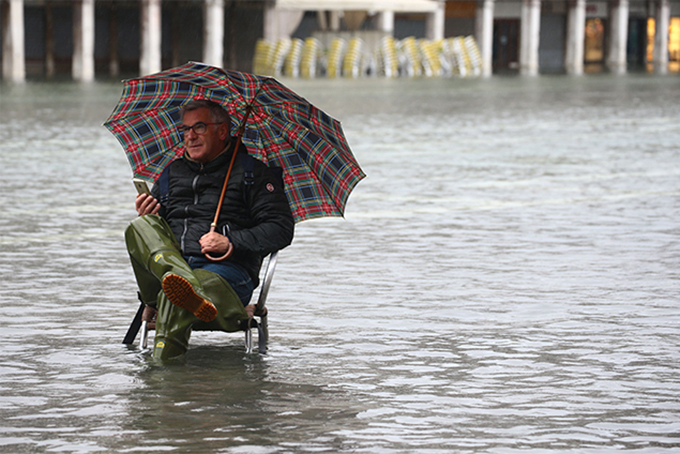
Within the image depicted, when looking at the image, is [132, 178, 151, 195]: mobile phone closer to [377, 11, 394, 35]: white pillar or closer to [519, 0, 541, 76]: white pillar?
[377, 11, 394, 35]: white pillar

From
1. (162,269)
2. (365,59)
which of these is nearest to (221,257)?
(162,269)

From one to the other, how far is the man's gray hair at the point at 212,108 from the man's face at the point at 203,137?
0.01m

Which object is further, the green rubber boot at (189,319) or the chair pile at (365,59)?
the chair pile at (365,59)

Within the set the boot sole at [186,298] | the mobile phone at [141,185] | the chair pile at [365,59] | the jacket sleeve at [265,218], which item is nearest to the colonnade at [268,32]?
the chair pile at [365,59]

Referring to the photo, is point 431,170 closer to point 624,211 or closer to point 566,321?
point 624,211

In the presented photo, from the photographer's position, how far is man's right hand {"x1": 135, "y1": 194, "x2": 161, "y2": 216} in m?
5.79

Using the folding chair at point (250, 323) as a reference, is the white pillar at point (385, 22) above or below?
above

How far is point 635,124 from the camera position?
849 inches

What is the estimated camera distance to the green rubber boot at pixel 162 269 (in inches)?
206

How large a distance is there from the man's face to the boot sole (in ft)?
2.53

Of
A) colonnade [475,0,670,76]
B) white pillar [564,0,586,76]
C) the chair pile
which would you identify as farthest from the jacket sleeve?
white pillar [564,0,586,76]

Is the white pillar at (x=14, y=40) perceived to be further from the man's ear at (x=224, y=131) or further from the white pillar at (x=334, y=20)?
the man's ear at (x=224, y=131)

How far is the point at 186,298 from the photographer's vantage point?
5.25 meters

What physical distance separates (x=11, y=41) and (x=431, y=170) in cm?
2603
